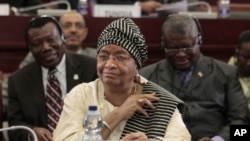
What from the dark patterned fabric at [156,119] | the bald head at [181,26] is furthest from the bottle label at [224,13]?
the dark patterned fabric at [156,119]

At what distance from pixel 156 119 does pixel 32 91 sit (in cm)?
116

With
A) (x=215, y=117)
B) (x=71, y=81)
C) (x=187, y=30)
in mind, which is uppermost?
(x=187, y=30)

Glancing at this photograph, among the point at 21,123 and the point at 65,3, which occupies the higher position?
the point at 65,3

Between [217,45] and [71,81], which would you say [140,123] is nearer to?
[71,81]

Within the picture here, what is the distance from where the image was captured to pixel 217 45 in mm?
4328

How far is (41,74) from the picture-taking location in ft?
10.7

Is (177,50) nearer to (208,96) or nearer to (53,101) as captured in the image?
(208,96)

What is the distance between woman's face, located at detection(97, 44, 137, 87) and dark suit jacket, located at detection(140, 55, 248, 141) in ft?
3.07

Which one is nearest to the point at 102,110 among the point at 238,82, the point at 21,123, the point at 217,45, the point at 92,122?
the point at 92,122

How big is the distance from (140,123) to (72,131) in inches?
10.3

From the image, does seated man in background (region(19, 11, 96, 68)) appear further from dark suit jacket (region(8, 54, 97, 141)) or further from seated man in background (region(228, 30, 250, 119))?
seated man in background (region(228, 30, 250, 119))

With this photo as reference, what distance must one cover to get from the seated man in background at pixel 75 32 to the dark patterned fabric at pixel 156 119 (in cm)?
178

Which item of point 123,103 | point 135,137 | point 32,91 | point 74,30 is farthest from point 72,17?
point 135,137

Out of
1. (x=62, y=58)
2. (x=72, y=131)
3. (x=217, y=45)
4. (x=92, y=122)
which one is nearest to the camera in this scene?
(x=92, y=122)
